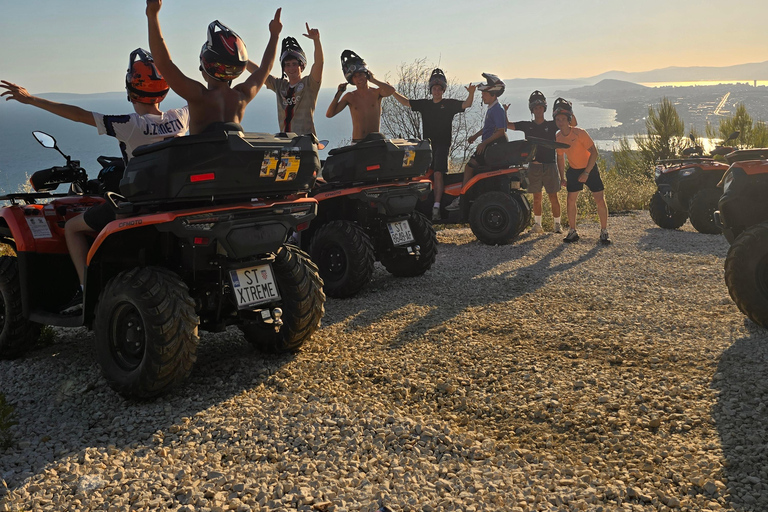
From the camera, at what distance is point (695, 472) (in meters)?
2.79

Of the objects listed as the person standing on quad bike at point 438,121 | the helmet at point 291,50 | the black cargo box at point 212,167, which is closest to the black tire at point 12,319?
the black cargo box at point 212,167

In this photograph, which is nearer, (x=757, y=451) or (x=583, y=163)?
(x=757, y=451)

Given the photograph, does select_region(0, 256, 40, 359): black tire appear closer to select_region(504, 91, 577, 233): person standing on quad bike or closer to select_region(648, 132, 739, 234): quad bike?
select_region(504, 91, 577, 233): person standing on quad bike

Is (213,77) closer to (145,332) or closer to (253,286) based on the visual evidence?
(253,286)

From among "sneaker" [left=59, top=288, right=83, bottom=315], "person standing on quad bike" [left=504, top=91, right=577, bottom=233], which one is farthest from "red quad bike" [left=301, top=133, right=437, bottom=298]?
"person standing on quad bike" [left=504, top=91, right=577, bottom=233]

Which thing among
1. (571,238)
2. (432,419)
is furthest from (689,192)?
(432,419)

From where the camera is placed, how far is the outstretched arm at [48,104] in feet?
12.9

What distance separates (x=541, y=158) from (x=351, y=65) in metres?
4.05

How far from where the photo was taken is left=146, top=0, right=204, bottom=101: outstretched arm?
11.8 feet

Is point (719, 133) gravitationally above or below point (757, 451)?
above

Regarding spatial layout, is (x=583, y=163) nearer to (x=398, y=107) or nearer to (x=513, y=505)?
(x=513, y=505)

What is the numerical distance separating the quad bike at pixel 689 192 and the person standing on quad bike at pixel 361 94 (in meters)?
5.52

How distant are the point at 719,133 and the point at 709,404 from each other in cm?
1949

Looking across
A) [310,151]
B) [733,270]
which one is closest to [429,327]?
[310,151]
